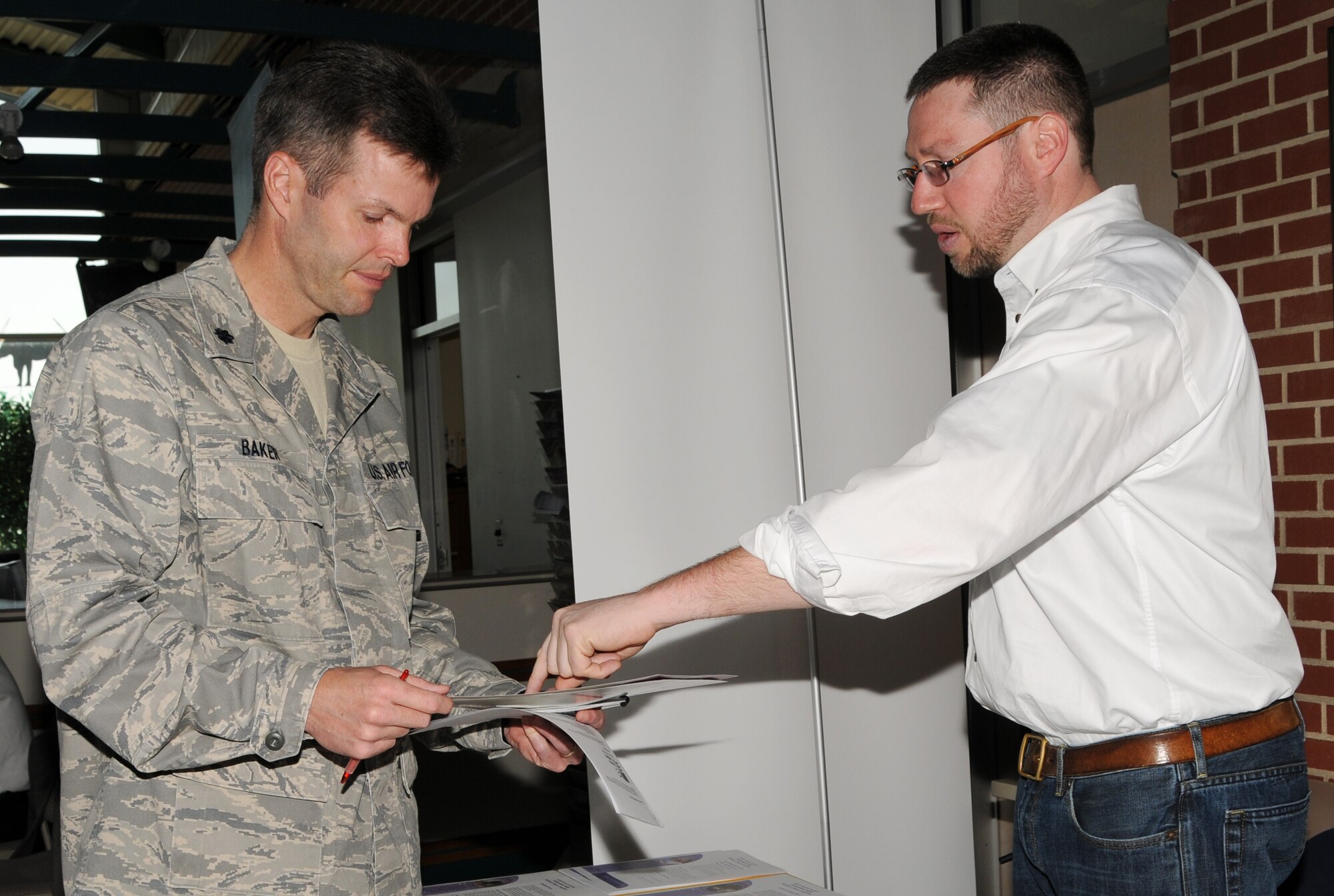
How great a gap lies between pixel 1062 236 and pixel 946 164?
8.4 inches

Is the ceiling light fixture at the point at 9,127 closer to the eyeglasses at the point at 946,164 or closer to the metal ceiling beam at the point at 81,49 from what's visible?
the metal ceiling beam at the point at 81,49

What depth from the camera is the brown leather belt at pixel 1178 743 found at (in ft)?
4.34

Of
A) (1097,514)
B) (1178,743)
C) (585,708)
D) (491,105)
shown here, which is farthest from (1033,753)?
(491,105)

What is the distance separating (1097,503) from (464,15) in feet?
13.4

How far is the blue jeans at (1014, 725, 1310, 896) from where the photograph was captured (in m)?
1.31

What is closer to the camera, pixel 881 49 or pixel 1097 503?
pixel 1097 503

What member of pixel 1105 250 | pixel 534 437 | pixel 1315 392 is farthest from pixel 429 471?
pixel 1105 250

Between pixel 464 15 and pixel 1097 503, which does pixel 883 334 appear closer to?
pixel 1097 503

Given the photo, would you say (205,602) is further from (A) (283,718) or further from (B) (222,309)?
(B) (222,309)

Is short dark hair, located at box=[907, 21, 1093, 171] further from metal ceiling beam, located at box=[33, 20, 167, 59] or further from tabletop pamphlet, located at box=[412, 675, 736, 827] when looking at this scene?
metal ceiling beam, located at box=[33, 20, 167, 59]

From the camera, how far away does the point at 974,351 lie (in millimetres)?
2619

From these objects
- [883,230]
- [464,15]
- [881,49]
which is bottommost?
[883,230]

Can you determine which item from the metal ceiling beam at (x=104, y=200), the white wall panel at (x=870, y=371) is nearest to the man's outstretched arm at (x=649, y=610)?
the white wall panel at (x=870, y=371)

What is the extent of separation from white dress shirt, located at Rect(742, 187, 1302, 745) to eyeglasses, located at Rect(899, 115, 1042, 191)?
0.54ft
